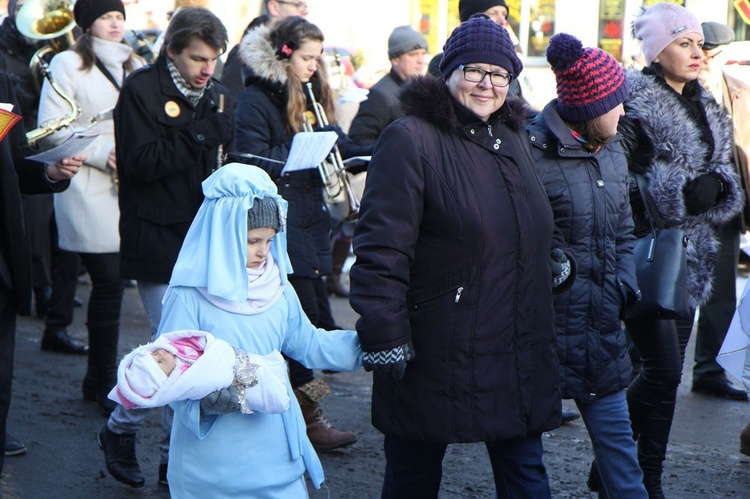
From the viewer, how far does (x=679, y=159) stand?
16.3 ft

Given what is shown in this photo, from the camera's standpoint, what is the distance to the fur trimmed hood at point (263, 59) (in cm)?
580

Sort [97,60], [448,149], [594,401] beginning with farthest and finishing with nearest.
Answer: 1. [97,60]
2. [594,401]
3. [448,149]

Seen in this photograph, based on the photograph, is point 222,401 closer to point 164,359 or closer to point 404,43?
point 164,359

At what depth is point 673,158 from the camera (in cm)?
496

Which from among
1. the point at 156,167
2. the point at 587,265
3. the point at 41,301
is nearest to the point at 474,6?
the point at 156,167

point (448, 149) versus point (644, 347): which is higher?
point (448, 149)

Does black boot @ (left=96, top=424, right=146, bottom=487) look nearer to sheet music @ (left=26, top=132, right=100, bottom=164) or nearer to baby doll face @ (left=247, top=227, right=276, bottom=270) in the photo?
sheet music @ (left=26, top=132, right=100, bottom=164)

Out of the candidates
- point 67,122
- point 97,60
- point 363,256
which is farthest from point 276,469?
point 97,60

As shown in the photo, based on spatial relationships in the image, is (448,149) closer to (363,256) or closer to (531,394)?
(363,256)

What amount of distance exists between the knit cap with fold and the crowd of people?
109 centimetres

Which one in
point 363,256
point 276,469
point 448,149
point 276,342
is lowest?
point 276,469

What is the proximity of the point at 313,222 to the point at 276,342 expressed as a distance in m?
2.08

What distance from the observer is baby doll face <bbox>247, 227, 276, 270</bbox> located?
12.4 ft

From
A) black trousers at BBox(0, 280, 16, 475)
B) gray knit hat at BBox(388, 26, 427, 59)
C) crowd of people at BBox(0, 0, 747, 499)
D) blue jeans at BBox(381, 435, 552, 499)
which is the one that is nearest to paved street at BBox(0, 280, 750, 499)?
crowd of people at BBox(0, 0, 747, 499)
